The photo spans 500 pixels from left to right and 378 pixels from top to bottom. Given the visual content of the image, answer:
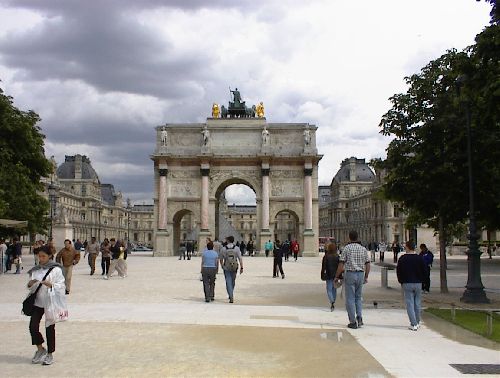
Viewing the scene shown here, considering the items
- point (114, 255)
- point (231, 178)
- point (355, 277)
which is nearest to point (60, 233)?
point (231, 178)

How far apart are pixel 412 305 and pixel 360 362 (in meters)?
3.64

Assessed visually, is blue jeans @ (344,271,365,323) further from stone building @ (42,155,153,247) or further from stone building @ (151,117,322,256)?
stone building @ (42,155,153,247)

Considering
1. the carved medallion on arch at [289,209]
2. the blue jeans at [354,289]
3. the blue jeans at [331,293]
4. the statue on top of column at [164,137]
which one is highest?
the statue on top of column at [164,137]

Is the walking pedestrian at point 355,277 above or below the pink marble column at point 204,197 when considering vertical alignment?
below

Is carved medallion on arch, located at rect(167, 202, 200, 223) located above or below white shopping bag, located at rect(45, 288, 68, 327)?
above

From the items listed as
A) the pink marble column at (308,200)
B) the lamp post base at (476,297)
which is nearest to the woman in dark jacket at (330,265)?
the lamp post base at (476,297)

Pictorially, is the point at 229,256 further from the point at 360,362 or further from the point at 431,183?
the point at 360,362

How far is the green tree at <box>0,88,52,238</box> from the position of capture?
3556 cm

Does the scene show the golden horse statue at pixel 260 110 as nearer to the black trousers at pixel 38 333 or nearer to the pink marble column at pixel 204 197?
the pink marble column at pixel 204 197

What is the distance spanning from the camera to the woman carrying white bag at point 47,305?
856 centimetres

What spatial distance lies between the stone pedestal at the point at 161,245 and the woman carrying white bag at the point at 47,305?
50.9 m

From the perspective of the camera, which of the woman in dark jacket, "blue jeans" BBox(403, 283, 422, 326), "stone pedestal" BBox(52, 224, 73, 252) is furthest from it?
"stone pedestal" BBox(52, 224, 73, 252)

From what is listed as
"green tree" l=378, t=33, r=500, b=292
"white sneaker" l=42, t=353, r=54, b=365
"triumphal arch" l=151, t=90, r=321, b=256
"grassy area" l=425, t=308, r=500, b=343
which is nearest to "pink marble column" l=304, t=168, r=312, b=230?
"triumphal arch" l=151, t=90, r=321, b=256

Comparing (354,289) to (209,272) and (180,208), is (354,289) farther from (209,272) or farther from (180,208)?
(180,208)
